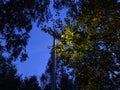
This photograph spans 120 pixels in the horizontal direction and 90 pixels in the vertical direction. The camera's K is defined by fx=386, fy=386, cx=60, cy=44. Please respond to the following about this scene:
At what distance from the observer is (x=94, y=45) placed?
61.4 feet

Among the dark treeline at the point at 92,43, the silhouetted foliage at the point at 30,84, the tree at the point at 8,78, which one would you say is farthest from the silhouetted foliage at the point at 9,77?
the dark treeline at the point at 92,43

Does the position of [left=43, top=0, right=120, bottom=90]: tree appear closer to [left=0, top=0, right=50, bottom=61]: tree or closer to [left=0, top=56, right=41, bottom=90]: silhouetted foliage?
[left=0, top=0, right=50, bottom=61]: tree

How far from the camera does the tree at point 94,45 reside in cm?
1847

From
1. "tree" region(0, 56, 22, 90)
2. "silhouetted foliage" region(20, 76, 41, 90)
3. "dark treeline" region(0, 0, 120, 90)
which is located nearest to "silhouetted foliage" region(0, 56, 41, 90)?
"tree" region(0, 56, 22, 90)

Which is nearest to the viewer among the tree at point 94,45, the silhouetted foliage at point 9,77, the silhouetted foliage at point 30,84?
the tree at point 94,45

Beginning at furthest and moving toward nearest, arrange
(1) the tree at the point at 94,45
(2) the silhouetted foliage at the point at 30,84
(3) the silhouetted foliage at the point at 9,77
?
(2) the silhouetted foliage at the point at 30,84
(3) the silhouetted foliage at the point at 9,77
(1) the tree at the point at 94,45

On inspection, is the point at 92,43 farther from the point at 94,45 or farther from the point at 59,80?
the point at 59,80

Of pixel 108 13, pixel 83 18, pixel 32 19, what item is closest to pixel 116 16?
pixel 108 13

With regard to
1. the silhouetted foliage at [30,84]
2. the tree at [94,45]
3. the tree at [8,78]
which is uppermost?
the silhouetted foliage at [30,84]

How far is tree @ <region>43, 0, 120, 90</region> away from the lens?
18.5 m

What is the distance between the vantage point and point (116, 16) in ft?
61.5

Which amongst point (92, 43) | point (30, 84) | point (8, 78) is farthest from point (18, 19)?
point (30, 84)

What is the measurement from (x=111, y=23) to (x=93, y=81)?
2978 mm

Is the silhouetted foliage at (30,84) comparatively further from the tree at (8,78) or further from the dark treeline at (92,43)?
the dark treeline at (92,43)
